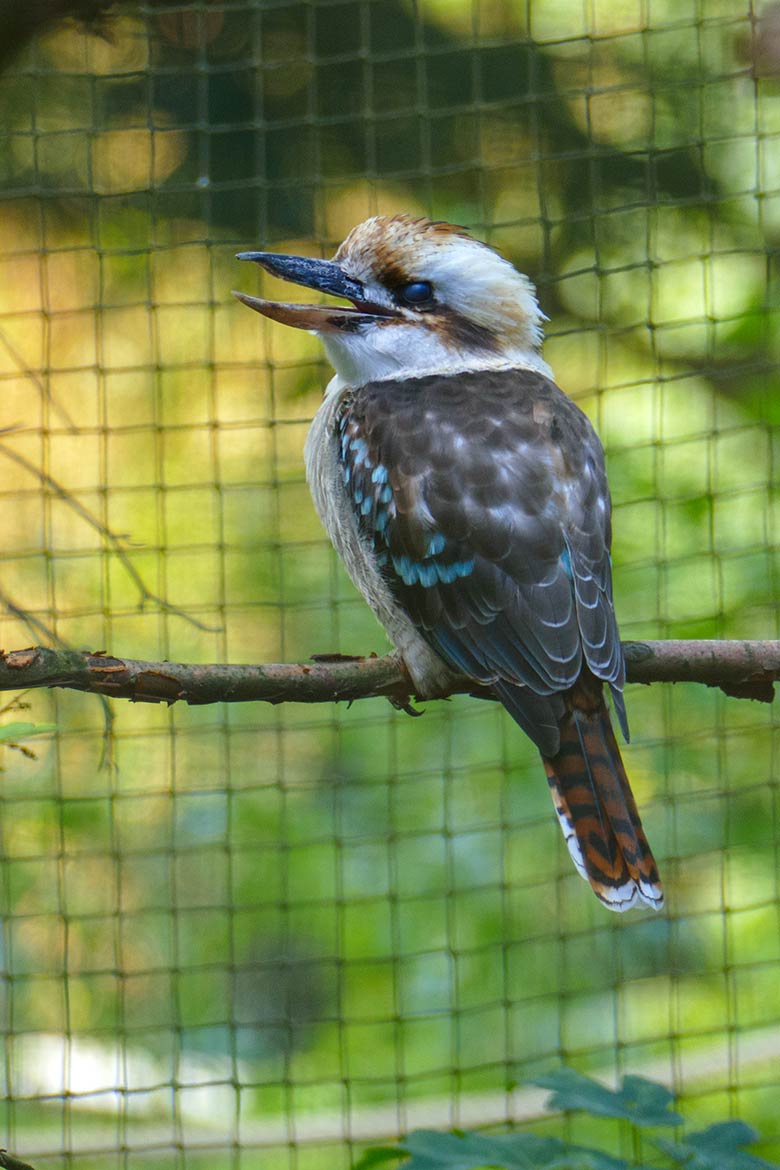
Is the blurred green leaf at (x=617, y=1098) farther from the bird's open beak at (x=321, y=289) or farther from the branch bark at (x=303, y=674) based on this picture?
the bird's open beak at (x=321, y=289)

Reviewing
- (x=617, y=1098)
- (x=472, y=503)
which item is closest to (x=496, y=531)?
(x=472, y=503)

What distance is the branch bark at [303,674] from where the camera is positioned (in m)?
1.61

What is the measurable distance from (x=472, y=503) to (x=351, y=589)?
1.57m

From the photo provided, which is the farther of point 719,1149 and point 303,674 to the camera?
point 303,674

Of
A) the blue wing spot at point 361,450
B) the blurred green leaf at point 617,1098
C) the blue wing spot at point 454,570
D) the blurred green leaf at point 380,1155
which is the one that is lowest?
the blurred green leaf at point 380,1155

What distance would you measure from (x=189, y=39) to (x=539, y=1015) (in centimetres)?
238

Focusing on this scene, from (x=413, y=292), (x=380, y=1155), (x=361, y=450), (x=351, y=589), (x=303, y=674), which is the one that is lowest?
(x=380, y=1155)

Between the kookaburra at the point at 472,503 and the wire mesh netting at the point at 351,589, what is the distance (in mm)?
982

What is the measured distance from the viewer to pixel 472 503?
1.92 metres

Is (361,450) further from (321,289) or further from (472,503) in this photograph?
(321,289)

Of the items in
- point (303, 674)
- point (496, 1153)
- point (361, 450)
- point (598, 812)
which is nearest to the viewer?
point (496, 1153)

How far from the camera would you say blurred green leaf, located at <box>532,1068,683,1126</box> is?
128 cm

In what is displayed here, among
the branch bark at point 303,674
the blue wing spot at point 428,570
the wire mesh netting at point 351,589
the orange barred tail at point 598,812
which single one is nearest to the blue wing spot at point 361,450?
the blue wing spot at point 428,570

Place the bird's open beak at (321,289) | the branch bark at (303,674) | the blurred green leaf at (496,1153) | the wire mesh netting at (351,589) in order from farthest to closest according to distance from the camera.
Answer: the wire mesh netting at (351,589) < the bird's open beak at (321,289) < the branch bark at (303,674) < the blurred green leaf at (496,1153)
